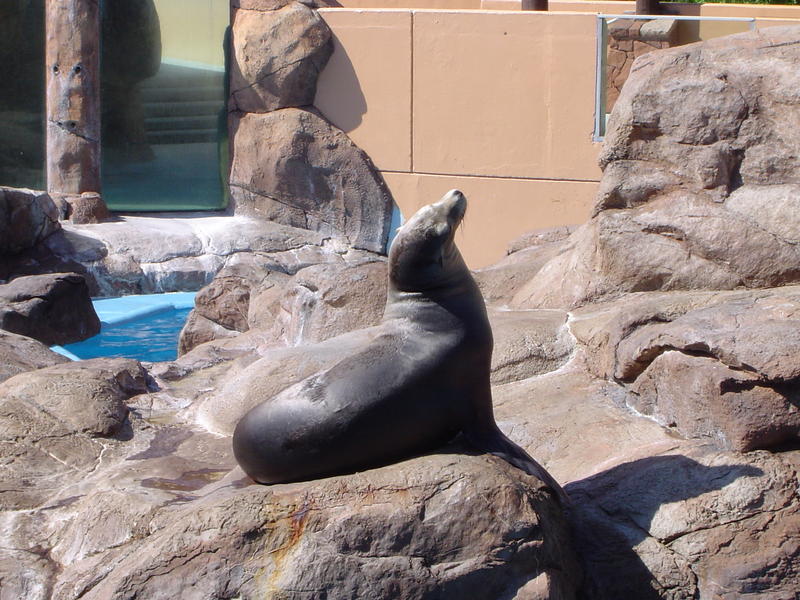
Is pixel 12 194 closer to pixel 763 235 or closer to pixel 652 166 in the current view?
pixel 652 166

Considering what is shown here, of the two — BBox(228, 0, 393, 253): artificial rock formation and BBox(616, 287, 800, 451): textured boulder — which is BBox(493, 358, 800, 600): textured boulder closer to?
BBox(616, 287, 800, 451): textured boulder

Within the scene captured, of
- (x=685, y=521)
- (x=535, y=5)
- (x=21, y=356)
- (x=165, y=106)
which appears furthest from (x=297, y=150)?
(x=685, y=521)

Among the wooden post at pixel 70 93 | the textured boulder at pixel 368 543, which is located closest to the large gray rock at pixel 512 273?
the textured boulder at pixel 368 543

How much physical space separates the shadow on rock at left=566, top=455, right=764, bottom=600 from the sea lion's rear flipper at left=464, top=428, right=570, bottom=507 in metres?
0.20

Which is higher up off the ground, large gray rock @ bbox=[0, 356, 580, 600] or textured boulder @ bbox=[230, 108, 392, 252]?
textured boulder @ bbox=[230, 108, 392, 252]

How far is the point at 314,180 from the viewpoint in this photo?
12.4 meters

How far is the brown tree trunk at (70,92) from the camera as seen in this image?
11.9 metres

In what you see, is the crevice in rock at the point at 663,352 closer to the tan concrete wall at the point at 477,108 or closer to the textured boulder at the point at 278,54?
the tan concrete wall at the point at 477,108

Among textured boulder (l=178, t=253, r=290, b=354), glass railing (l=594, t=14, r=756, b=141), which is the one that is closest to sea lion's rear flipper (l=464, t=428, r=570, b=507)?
textured boulder (l=178, t=253, r=290, b=354)

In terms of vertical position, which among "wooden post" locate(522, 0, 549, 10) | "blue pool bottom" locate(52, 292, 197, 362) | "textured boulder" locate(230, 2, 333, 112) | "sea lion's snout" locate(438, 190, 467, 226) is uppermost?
"wooden post" locate(522, 0, 549, 10)

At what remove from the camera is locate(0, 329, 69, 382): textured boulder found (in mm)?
5730

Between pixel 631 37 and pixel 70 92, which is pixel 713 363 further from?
pixel 70 92

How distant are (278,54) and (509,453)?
9.57 metres

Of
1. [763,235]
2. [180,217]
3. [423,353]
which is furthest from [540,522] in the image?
[180,217]
